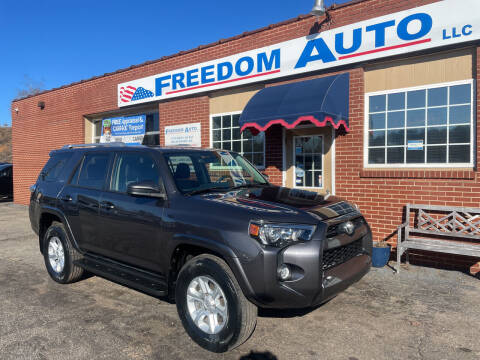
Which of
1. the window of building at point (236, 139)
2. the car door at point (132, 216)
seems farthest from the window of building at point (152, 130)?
the car door at point (132, 216)

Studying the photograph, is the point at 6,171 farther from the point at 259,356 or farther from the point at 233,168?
the point at 259,356

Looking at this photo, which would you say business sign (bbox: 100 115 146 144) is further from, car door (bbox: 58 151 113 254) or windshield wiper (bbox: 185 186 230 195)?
windshield wiper (bbox: 185 186 230 195)

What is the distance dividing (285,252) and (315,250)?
0.25 m

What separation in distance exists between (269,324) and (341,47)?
5268 millimetres

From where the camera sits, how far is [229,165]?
4.62m

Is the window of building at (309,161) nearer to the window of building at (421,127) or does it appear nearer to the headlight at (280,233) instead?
the window of building at (421,127)

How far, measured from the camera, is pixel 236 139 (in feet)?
29.6

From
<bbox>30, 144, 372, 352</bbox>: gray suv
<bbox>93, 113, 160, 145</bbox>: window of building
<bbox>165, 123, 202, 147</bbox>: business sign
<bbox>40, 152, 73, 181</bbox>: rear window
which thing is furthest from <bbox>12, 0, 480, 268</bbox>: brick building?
<bbox>40, 152, 73, 181</bbox>: rear window

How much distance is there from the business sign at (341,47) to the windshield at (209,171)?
138 inches

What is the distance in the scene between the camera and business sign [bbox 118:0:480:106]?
Result: 19.4ft

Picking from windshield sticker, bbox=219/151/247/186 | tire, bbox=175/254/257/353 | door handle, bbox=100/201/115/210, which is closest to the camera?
tire, bbox=175/254/257/353

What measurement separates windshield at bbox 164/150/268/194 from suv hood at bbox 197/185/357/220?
233mm

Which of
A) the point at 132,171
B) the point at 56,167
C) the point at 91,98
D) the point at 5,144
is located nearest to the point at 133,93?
the point at 91,98

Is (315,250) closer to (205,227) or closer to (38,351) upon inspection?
(205,227)
